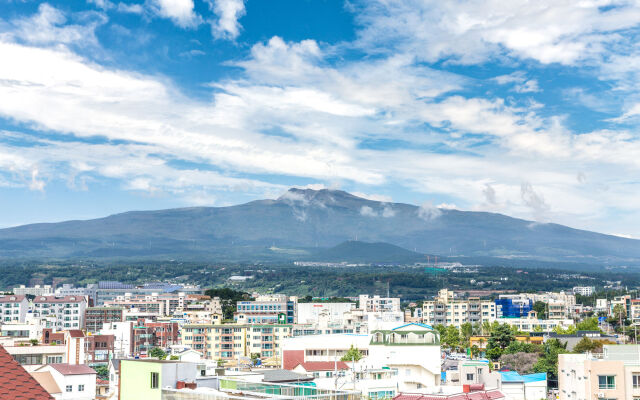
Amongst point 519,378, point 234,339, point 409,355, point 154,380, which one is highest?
point 154,380

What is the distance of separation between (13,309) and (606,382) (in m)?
107

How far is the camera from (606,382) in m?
32.6

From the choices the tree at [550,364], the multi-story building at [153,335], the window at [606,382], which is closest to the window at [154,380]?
the window at [606,382]

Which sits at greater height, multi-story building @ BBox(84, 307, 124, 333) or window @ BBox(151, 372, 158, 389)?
window @ BBox(151, 372, 158, 389)

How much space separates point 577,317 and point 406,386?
105903 millimetres

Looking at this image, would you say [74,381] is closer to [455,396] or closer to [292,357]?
[292,357]

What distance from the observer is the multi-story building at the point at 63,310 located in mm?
116081

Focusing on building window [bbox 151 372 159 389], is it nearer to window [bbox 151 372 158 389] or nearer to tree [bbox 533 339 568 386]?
window [bbox 151 372 158 389]

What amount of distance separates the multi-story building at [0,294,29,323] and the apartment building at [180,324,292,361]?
46.3 meters

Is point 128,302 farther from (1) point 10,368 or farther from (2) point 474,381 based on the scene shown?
(1) point 10,368

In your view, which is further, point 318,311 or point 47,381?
point 318,311

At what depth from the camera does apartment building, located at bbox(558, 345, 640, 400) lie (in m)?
32.0

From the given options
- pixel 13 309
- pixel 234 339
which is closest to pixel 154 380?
pixel 234 339

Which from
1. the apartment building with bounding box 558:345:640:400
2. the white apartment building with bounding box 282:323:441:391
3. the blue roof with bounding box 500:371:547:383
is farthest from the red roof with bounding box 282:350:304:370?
the apartment building with bounding box 558:345:640:400
